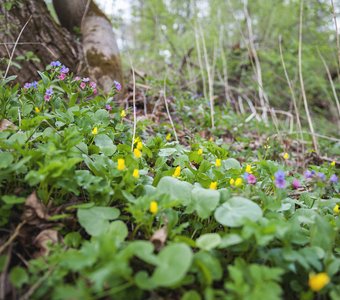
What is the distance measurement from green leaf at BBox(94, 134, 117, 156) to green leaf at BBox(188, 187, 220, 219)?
0.44 metres

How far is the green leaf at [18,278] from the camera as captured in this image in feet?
2.58

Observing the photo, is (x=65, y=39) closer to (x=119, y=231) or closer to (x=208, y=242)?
(x=119, y=231)

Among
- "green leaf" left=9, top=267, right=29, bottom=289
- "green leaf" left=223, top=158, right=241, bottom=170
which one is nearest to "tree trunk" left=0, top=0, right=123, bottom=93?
"green leaf" left=223, top=158, right=241, bottom=170

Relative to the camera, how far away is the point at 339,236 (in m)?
1.12

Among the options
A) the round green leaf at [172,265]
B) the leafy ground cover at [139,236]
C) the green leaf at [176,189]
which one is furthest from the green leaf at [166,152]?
the round green leaf at [172,265]

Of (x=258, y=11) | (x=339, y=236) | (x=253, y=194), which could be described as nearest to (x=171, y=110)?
(x=253, y=194)

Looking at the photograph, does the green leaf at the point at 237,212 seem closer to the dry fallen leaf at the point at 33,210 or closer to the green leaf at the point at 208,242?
the green leaf at the point at 208,242

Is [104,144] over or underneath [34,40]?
underneath

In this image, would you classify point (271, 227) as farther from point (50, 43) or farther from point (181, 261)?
point (50, 43)

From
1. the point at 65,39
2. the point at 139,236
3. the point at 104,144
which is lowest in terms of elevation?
the point at 139,236

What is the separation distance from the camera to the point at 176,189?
1.09 meters

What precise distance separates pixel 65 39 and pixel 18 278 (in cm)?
234

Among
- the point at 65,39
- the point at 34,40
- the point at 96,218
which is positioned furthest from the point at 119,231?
the point at 65,39

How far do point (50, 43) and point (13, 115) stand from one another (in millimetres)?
1302
